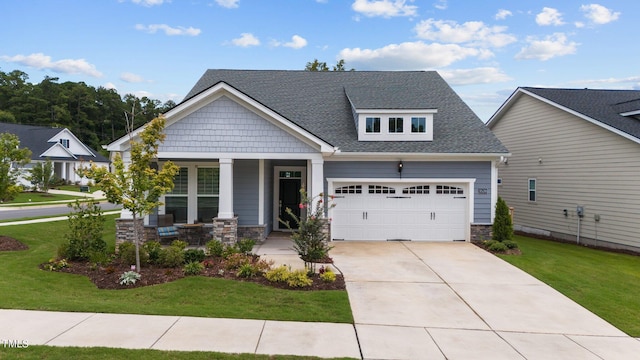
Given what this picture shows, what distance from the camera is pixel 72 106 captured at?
67062 millimetres

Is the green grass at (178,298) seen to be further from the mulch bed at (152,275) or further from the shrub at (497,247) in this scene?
the shrub at (497,247)

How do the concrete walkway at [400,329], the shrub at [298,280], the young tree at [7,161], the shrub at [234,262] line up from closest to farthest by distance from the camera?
1. the concrete walkway at [400,329]
2. the shrub at [298,280]
3. the shrub at [234,262]
4. the young tree at [7,161]

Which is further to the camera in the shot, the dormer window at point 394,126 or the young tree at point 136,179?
the dormer window at point 394,126

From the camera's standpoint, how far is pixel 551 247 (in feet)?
45.9

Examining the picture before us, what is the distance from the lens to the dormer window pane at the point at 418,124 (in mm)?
13906

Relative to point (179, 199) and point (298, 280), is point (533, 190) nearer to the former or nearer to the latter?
point (298, 280)

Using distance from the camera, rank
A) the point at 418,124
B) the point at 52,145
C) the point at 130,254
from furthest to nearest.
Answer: the point at 52,145 < the point at 418,124 < the point at 130,254

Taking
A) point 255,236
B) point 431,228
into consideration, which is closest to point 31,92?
point 255,236

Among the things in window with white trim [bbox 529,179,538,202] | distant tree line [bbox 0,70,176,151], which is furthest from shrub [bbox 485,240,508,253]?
distant tree line [bbox 0,70,176,151]

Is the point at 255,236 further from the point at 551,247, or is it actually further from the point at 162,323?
the point at 551,247

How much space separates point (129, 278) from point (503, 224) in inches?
446

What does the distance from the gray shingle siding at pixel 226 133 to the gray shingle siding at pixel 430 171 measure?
2.39 metres

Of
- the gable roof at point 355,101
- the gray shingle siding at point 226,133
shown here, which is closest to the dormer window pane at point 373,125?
the gable roof at point 355,101

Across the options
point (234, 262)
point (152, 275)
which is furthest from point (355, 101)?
point (152, 275)
